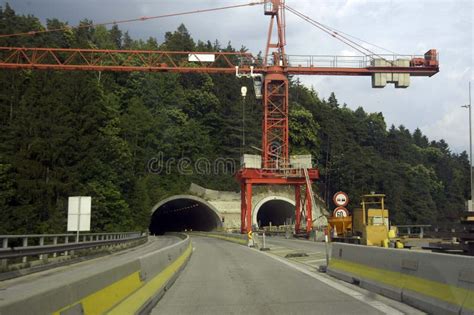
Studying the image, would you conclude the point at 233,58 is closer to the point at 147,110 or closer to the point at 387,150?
the point at 147,110

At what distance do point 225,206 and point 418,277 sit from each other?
2952 inches

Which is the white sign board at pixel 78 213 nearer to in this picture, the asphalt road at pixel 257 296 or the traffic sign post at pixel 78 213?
the traffic sign post at pixel 78 213

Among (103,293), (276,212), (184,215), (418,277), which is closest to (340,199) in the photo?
(418,277)

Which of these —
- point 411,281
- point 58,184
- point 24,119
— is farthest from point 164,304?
point 24,119

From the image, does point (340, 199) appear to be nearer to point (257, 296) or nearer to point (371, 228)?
point (371, 228)

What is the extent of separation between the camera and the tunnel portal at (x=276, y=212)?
294 ft

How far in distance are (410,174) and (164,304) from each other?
11995 cm

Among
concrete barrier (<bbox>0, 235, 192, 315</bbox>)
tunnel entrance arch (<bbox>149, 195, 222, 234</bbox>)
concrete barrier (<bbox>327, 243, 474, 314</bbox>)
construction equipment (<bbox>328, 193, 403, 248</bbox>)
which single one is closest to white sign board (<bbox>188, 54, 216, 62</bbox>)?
tunnel entrance arch (<bbox>149, 195, 222, 234</bbox>)

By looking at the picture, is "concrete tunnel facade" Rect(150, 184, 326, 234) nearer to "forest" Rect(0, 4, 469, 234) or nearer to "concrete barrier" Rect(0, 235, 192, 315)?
"forest" Rect(0, 4, 469, 234)

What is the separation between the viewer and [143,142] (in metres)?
106

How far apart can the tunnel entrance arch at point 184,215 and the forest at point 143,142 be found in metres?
3.20

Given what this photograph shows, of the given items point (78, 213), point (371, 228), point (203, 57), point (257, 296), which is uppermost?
point (203, 57)

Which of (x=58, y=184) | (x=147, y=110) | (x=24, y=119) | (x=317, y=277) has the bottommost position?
(x=317, y=277)

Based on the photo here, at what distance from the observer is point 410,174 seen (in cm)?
12244
